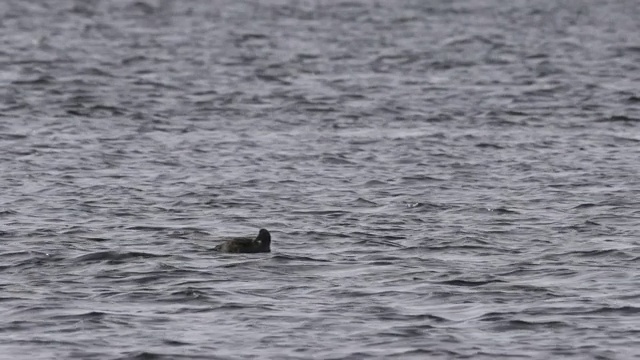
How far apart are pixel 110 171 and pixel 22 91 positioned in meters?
10.9

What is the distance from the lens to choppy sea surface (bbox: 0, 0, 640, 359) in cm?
1555

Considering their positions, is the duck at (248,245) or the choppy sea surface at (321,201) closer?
the choppy sea surface at (321,201)

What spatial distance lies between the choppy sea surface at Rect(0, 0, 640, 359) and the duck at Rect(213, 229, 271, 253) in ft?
0.57

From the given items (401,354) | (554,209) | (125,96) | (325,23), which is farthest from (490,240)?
(325,23)

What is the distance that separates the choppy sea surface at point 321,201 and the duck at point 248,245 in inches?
6.9

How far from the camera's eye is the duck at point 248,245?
1867cm

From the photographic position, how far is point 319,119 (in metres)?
31.6

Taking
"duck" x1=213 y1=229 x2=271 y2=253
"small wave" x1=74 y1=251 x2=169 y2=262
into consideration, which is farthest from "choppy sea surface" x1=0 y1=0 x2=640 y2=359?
"duck" x1=213 y1=229 x2=271 y2=253

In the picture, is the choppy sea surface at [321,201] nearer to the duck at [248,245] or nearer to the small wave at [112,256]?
the small wave at [112,256]

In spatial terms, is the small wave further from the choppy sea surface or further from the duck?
the duck

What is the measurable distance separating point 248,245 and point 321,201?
4246 mm

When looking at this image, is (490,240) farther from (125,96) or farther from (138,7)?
(138,7)

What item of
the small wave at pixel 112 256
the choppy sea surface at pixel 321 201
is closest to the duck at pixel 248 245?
the choppy sea surface at pixel 321 201

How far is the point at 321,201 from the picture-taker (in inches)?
898
